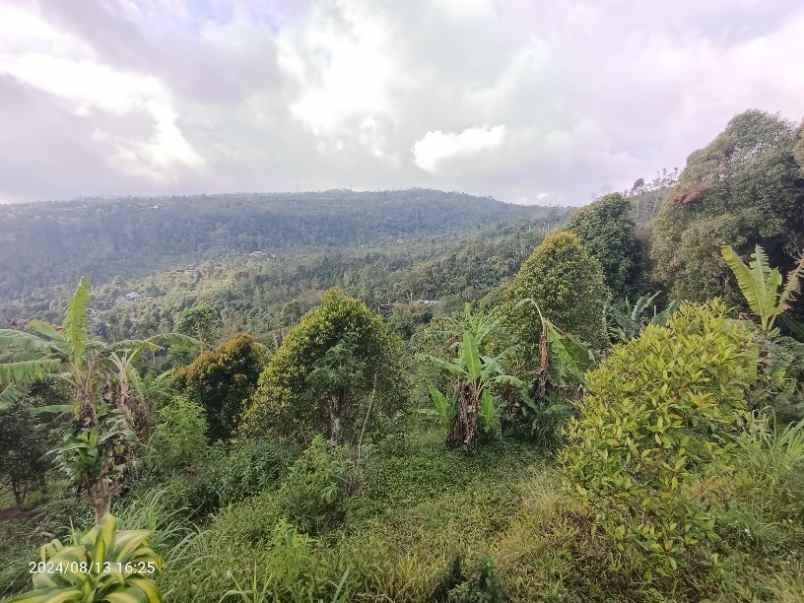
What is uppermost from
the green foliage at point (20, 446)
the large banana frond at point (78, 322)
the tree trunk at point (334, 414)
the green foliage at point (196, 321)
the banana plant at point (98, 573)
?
the large banana frond at point (78, 322)

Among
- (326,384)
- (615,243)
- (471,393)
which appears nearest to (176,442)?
(326,384)

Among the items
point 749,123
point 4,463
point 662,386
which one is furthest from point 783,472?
point 749,123

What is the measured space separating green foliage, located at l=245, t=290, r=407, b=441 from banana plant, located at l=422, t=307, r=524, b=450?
0.99 metres

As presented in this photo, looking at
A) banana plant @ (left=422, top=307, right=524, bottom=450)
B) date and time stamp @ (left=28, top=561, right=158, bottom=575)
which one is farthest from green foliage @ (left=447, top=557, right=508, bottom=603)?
banana plant @ (left=422, top=307, right=524, bottom=450)

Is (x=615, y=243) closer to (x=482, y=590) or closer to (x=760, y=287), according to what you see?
(x=760, y=287)

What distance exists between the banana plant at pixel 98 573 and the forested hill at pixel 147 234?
120m

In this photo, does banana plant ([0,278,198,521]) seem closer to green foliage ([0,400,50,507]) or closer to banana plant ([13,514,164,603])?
banana plant ([13,514,164,603])

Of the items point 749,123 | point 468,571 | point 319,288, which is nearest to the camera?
point 468,571

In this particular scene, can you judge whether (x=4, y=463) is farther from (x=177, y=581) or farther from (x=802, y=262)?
(x=802, y=262)

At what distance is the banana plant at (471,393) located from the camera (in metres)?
5.22

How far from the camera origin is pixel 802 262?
6.02 metres

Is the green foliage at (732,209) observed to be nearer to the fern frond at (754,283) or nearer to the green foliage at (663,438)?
the fern frond at (754,283)

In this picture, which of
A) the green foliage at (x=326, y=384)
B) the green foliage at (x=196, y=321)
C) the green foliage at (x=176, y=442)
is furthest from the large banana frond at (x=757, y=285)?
the green foliage at (x=196, y=321)

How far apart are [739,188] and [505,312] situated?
41.3ft
